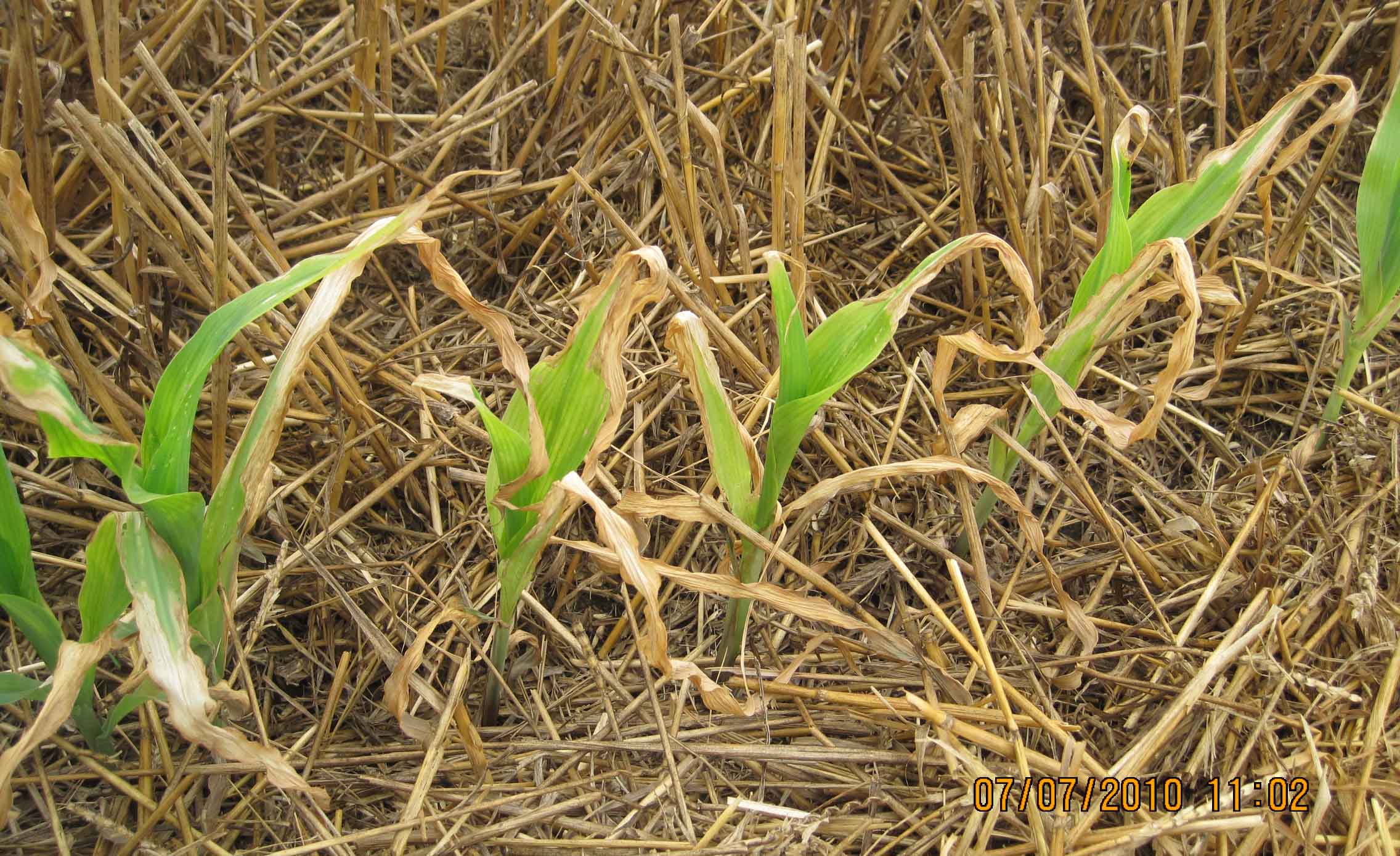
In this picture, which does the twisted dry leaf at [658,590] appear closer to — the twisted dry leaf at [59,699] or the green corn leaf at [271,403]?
the green corn leaf at [271,403]

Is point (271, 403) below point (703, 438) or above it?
above

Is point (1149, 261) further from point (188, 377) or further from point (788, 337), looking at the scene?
point (188, 377)

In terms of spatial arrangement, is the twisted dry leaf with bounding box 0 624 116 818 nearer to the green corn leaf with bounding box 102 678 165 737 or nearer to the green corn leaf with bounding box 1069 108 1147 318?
the green corn leaf with bounding box 102 678 165 737

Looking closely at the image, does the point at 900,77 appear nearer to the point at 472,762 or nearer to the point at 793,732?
the point at 793,732

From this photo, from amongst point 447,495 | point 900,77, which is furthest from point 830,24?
point 447,495

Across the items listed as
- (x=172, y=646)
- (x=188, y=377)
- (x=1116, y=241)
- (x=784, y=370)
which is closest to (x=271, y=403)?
(x=188, y=377)

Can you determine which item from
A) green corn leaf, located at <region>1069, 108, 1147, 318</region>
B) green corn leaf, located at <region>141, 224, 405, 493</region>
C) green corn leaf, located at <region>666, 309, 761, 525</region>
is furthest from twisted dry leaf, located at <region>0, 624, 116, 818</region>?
green corn leaf, located at <region>1069, 108, 1147, 318</region>
